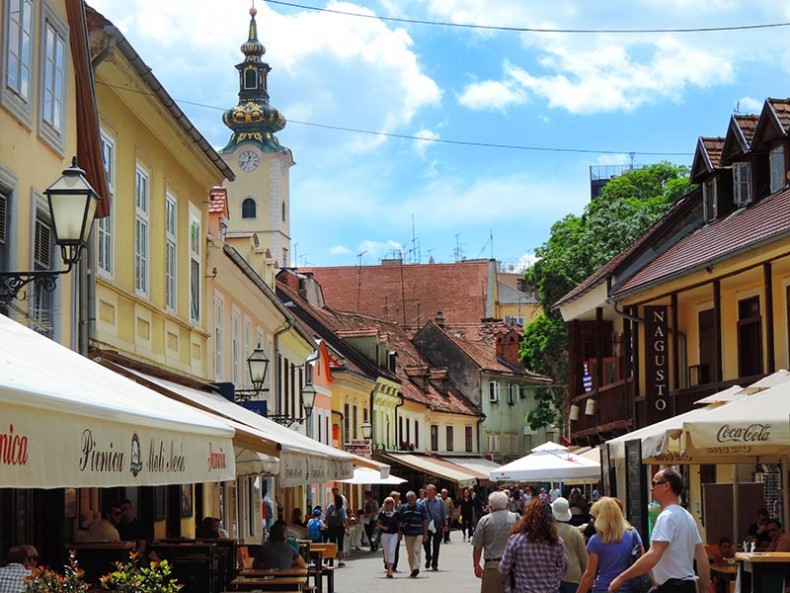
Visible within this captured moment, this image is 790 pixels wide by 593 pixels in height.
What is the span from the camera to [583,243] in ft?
171

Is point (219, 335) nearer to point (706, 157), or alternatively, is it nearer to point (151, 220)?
point (151, 220)

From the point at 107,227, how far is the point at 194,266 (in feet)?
20.1

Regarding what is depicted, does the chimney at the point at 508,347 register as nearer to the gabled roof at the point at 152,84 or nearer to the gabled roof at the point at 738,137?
the gabled roof at the point at 738,137

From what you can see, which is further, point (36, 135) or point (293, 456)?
point (293, 456)

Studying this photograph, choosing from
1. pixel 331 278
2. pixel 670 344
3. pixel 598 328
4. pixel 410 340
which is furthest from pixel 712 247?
pixel 331 278

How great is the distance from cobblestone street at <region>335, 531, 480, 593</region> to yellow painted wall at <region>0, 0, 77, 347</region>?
10.6 meters

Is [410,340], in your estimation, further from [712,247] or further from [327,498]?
[712,247]

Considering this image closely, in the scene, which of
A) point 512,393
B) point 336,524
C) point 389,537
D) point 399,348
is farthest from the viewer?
point 512,393

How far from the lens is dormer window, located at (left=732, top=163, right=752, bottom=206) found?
93.6 ft

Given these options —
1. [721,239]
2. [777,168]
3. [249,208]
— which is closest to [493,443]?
[249,208]

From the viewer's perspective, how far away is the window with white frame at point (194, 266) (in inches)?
974

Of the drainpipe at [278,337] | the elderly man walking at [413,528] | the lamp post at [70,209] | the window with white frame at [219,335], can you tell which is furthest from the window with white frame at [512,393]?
the lamp post at [70,209]

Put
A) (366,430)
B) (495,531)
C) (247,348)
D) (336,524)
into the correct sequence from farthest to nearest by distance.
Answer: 1. (366,430)
2. (336,524)
3. (247,348)
4. (495,531)

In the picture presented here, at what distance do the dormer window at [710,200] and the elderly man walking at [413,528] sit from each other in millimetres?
8623
